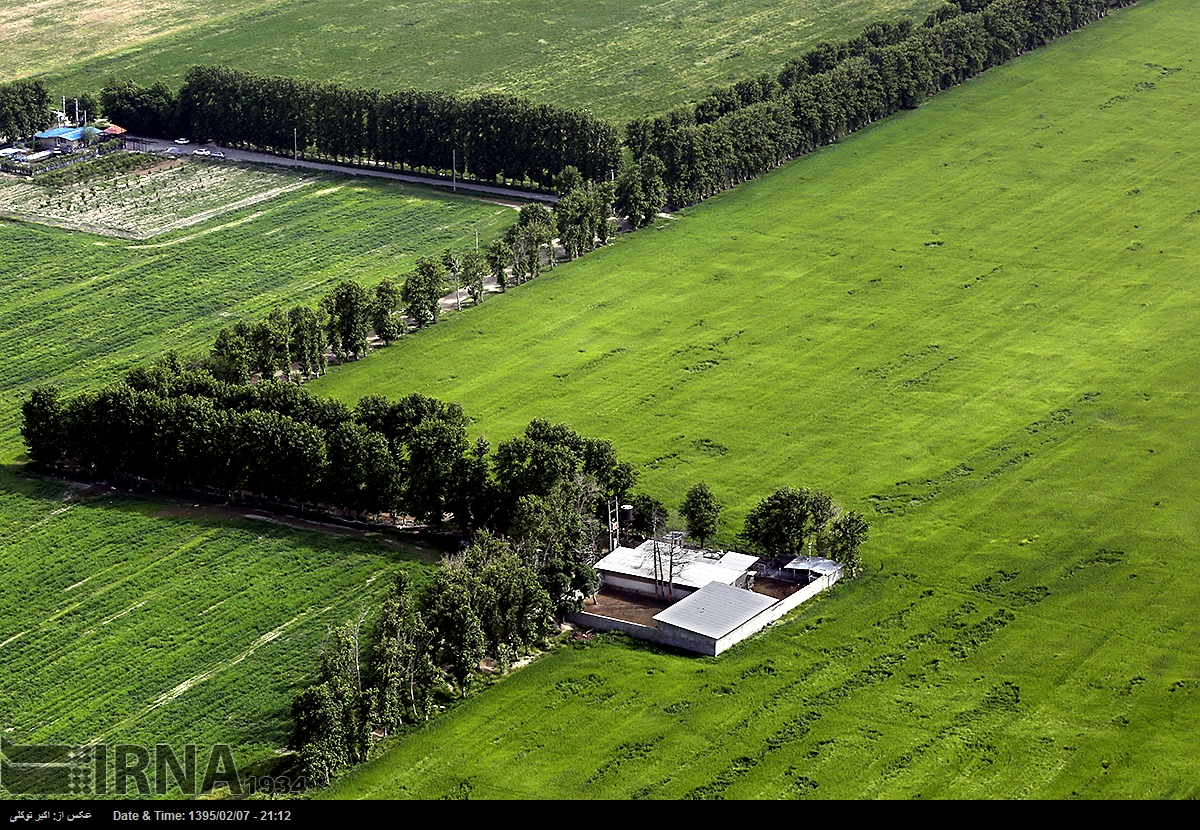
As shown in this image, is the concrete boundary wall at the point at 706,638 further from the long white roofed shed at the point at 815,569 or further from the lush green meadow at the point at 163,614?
the lush green meadow at the point at 163,614

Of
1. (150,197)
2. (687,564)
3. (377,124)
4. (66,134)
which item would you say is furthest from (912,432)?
(66,134)

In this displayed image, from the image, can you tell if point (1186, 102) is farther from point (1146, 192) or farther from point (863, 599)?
point (863, 599)

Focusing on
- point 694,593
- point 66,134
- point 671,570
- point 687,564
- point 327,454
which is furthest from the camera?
point 66,134

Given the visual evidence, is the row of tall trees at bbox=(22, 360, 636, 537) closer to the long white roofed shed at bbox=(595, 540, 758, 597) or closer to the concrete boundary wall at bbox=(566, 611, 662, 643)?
the concrete boundary wall at bbox=(566, 611, 662, 643)

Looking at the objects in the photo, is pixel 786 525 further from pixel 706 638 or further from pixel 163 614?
pixel 163 614

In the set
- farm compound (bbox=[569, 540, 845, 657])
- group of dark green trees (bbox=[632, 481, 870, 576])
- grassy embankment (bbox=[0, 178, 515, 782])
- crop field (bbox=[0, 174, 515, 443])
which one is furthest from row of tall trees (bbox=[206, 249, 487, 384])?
farm compound (bbox=[569, 540, 845, 657])

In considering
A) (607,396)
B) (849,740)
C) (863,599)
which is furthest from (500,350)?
(849,740)
